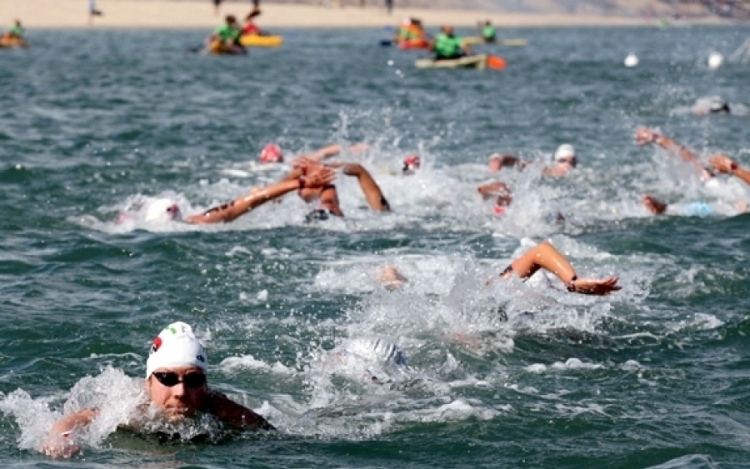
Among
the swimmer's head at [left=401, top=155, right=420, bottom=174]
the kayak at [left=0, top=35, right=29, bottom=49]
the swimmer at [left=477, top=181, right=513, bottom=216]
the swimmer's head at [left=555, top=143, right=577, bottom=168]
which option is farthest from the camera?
the kayak at [left=0, top=35, right=29, bottom=49]

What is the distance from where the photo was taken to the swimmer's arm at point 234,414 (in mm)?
7758

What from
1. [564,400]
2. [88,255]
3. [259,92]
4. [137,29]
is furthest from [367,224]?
[137,29]

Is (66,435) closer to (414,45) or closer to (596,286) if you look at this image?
(596,286)

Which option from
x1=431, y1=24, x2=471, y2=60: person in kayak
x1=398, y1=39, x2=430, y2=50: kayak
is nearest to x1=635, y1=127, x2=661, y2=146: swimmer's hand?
x1=431, y1=24, x2=471, y2=60: person in kayak

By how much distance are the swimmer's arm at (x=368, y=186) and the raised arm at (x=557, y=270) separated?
4.34 m

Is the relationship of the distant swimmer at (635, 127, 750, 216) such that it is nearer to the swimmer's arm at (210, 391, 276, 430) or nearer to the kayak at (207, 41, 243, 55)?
the swimmer's arm at (210, 391, 276, 430)

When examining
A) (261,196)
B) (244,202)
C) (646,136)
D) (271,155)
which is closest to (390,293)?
(261,196)

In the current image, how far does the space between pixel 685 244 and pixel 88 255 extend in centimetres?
608

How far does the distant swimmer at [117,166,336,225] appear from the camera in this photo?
13.2 metres

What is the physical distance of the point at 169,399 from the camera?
753cm

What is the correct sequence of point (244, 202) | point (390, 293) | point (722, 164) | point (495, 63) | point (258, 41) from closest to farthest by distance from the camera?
point (390, 293) < point (244, 202) < point (722, 164) < point (495, 63) < point (258, 41)

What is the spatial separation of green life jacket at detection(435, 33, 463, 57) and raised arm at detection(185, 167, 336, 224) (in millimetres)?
25800

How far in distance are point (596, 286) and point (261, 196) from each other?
5.16 meters

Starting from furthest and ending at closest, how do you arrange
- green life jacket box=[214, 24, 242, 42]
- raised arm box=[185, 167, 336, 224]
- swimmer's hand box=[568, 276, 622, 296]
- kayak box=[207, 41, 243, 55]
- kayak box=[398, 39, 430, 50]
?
1. kayak box=[398, 39, 430, 50]
2. green life jacket box=[214, 24, 242, 42]
3. kayak box=[207, 41, 243, 55]
4. raised arm box=[185, 167, 336, 224]
5. swimmer's hand box=[568, 276, 622, 296]
